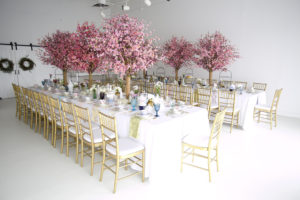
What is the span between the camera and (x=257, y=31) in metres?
6.81

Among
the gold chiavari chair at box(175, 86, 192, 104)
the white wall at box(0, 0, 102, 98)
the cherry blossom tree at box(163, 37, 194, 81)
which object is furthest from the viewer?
the white wall at box(0, 0, 102, 98)

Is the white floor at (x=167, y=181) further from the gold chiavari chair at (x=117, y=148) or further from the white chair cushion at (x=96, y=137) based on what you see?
the white chair cushion at (x=96, y=137)

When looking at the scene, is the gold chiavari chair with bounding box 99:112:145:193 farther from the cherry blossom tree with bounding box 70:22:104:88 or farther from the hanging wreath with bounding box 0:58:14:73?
the hanging wreath with bounding box 0:58:14:73

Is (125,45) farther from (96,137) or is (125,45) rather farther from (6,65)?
(6,65)

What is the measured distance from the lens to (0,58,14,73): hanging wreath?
8.70m

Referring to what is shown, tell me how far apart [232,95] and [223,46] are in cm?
150

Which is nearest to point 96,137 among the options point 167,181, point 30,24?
point 167,181

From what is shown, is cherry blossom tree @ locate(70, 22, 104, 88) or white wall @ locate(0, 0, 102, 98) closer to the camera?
cherry blossom tree @ locate(70, 22, 104, 88)

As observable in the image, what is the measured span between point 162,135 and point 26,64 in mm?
8951

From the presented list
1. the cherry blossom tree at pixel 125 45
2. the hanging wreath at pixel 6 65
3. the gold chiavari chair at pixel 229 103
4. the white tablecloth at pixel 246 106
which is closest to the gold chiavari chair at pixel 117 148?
the cherry blossom tree at pixel 125 45

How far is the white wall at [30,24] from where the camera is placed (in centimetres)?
882

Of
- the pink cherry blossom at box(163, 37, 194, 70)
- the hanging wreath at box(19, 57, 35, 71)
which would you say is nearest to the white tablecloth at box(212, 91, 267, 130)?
the pink cherry blossom at box(163, 37, 194, 70)

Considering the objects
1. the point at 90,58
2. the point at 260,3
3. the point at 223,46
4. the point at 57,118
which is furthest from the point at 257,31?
the point at 57,118

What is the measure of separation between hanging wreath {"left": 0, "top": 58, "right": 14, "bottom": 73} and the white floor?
5725 mm
